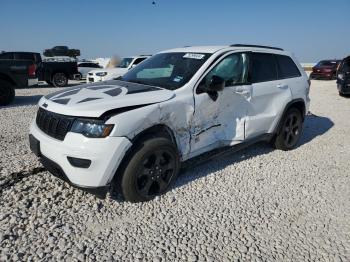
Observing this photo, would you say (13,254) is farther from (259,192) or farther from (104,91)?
(259,192)

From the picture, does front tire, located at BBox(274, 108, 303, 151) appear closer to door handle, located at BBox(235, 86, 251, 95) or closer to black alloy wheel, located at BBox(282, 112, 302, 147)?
black alloy wheel, located at BBox(282, 112, 302, 147)

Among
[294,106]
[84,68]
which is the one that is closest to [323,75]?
[84,68]

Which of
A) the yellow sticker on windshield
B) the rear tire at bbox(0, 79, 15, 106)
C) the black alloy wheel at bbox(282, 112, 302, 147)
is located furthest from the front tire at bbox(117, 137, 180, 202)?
the rear tire at bbox(0, 79, 15, 106)

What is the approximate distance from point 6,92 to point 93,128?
787 cm

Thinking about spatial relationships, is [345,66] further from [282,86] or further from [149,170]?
[149,170]

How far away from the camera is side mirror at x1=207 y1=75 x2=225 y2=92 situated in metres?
3.95

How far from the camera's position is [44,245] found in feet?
9.43

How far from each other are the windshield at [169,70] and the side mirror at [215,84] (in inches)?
10.4

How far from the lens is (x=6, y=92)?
970 centimetres

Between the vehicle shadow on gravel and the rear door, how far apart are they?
0.53 m

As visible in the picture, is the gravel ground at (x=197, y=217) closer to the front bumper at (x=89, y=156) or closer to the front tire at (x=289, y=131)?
the front bumper at (x=89, y=156)

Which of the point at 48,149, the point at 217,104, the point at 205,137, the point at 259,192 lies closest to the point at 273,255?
the point at 259,192

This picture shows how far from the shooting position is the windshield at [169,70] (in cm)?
404

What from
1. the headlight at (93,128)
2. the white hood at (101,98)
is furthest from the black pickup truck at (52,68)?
the headlight at (93,128)
